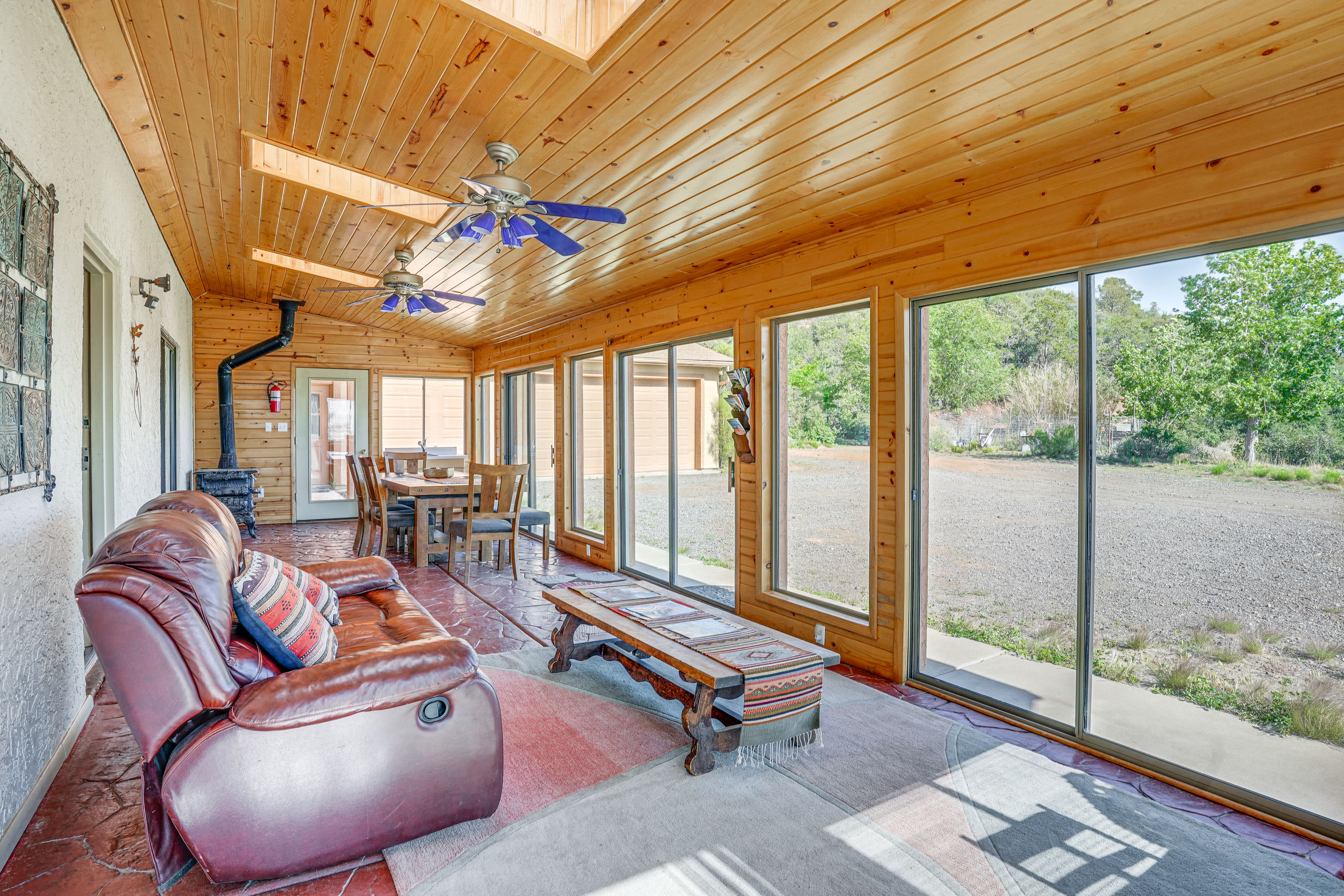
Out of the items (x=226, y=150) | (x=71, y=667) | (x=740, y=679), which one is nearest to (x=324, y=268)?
(x=226, y=150)

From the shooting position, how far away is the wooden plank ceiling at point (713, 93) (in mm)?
2137

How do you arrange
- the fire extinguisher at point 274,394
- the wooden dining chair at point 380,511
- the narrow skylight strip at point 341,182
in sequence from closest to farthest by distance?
1. the narrow skylight strip at point 341,182
2. the wooden dining chair at point 380,511
3. the fire extinguisher at point 274,394

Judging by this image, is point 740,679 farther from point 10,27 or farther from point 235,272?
point 235,272

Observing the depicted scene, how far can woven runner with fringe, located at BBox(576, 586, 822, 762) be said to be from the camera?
2.74 m

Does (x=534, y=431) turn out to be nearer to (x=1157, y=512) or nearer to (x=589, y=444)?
(x=589, y=444)

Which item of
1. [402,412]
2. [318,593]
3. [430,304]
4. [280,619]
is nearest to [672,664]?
[280,619]

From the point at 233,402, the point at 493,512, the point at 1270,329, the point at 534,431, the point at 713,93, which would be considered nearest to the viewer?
the point at 1270,329

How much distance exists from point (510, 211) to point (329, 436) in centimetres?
750

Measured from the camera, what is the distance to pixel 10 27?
2.06m

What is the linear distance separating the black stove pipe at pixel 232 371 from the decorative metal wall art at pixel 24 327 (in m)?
6.54

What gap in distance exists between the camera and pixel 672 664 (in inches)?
111

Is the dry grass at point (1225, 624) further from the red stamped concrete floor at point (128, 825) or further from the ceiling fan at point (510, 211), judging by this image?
the ceiling fan at point (510, 211)

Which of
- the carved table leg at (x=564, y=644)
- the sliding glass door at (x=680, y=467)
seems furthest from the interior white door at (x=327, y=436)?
the carved table leg at (x=564, y=644)

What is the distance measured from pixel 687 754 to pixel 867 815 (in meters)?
0.74
